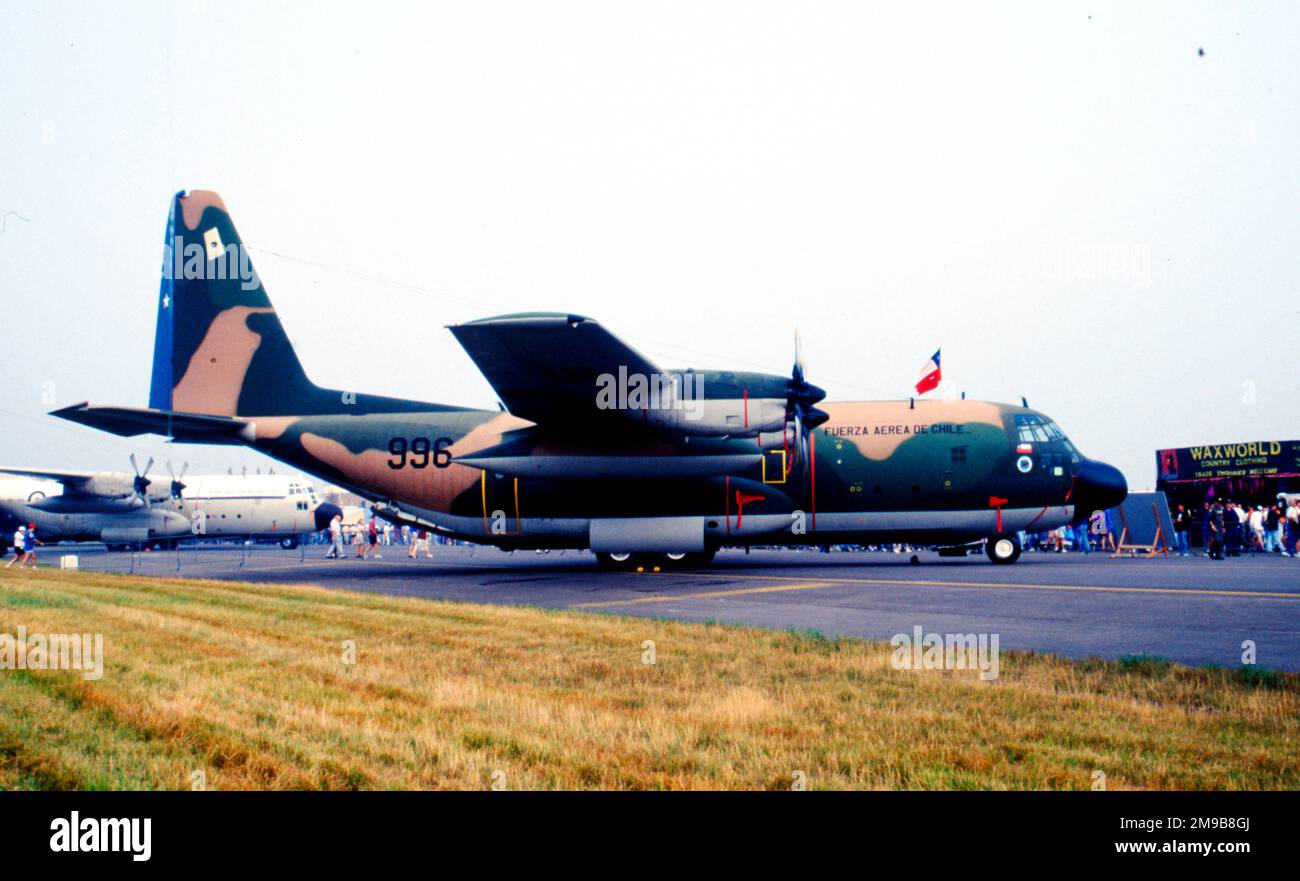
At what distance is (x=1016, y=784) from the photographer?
411 cm

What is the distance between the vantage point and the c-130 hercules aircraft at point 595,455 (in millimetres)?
19984

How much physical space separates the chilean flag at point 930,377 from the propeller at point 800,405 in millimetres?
6476

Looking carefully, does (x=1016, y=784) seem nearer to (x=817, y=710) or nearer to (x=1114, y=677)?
(x=817, y=710)

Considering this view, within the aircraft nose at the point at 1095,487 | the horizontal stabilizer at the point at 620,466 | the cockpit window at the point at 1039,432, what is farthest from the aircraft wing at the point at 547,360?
the aircraft nose at the point at 1095,487

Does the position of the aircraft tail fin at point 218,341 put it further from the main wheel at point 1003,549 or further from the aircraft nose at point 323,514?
the aircraft nose at point 323,514

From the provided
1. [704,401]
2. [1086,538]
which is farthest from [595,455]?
[1086,538]

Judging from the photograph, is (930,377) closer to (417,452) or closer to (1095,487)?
(1095,487)

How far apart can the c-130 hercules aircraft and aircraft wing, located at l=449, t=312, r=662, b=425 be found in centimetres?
25

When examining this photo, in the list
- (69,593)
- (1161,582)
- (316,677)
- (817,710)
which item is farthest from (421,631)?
(1161,582)

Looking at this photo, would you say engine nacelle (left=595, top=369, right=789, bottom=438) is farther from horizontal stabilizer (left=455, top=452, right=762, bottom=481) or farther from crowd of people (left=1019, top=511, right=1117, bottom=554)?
crowd of people (left=1019, top=511, right=1117, bottom=554)

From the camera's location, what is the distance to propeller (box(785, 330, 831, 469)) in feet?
63.0

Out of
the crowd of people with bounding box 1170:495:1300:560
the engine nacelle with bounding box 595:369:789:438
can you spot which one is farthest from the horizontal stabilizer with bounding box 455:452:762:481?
the crowd of people with bounding box 1170:495:1300:560

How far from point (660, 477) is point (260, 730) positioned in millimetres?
15343

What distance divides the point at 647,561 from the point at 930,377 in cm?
1080
